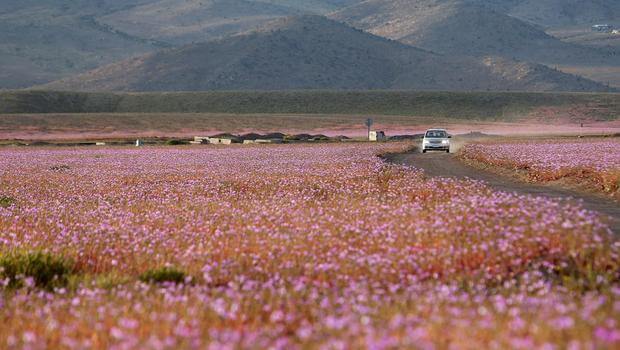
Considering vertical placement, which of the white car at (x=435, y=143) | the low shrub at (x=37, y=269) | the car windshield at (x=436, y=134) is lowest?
the white car at (x=435, y=143)

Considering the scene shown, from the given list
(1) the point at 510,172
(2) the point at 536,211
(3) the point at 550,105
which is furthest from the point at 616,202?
(3) the point at 550,105

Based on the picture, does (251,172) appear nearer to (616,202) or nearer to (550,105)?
(616,202)

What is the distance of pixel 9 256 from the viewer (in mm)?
10664

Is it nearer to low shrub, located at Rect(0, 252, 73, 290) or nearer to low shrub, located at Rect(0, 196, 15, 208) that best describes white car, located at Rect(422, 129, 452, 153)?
low shrub, located at Rect(0, 196, 15, 208)

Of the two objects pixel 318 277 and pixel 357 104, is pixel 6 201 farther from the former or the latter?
pixel 357 104

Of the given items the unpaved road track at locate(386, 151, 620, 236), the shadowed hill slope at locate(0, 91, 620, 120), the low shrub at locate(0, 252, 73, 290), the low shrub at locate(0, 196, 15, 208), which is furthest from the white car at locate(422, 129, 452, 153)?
the shadowed hill slope at locate(0, 91, 620, 120)

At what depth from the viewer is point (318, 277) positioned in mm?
9430

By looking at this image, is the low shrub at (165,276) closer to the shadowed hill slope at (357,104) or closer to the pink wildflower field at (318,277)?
the pink wildflower field at (318,277)

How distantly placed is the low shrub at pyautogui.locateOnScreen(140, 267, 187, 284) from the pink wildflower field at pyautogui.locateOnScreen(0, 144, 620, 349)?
0.10m

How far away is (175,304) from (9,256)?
3719 millimetres

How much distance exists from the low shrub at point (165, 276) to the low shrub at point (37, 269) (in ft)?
3.13

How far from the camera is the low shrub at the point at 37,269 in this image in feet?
32.4

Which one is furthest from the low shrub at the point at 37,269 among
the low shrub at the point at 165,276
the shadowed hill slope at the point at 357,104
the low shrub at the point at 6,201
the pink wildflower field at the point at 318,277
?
the shadowed hill slope at the point at 357,104

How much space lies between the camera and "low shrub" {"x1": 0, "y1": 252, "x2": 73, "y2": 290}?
9.89 metres
